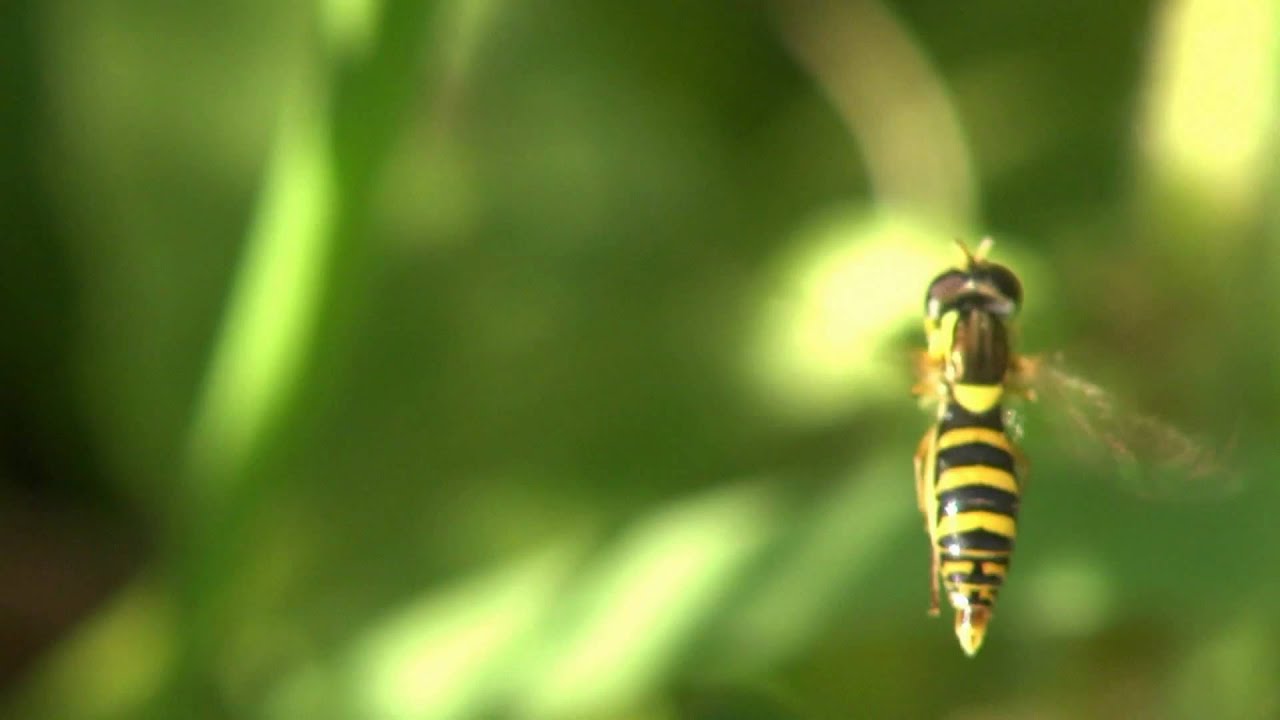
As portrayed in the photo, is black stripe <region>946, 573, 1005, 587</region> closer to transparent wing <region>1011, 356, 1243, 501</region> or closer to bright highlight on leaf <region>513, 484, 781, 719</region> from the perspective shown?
transparent wing <region>1011, 356, 1243, 501</region>

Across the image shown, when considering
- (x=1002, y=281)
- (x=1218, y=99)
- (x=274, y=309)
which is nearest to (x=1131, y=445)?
(x=1002, y=281)

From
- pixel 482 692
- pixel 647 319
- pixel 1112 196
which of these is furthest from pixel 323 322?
pixel 1112 196

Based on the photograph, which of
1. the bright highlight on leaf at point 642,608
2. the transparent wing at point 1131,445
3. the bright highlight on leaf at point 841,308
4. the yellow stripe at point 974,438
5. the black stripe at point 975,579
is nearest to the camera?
the black stripe at point 975,579

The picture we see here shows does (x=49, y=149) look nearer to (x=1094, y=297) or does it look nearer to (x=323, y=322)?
(x=323, y=322)

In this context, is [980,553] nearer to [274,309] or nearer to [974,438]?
[974,438]

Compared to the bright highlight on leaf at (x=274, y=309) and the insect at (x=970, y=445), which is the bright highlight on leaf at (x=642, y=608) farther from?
the bright highlight on leaf at (x=274, y=309)

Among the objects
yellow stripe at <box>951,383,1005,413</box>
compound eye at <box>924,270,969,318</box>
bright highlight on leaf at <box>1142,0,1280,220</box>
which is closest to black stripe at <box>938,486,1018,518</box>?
yellow stripe at <box>951,383,1005,413</box>

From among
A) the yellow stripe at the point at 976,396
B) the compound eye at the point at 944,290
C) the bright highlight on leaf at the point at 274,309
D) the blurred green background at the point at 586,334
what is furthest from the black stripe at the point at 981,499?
the bright highlight on leaf at the point at 274,309
